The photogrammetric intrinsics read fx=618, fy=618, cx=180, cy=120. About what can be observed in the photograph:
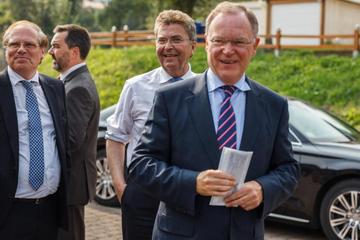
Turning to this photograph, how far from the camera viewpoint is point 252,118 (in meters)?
2.76

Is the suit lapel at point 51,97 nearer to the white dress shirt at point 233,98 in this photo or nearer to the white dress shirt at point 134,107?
the white dress shirt at point 134,107

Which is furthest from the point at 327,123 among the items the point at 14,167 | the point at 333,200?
the point at 14,167

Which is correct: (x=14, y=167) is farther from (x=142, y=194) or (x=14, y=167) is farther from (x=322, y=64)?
(x=322, y=64)

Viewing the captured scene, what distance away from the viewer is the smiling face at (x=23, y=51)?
3.85 metres

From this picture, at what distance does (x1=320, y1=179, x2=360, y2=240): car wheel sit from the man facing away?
2.94m

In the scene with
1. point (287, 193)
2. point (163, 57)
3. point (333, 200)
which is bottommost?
point (333, 200)

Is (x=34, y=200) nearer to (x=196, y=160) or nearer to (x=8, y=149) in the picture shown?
(x=8, y=149)

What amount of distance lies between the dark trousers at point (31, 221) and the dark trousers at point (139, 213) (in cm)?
54

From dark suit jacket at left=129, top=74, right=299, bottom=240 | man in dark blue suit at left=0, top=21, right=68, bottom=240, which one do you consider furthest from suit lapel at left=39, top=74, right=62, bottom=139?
dark suit jacket at left=129, top=74, right=299, bottom=240

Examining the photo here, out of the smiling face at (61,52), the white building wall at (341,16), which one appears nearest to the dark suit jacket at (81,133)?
the smiling face at (61,52)

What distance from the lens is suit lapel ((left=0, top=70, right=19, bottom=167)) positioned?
363 cm

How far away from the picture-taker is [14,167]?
3623 millimetres

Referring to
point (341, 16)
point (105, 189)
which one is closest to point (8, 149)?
point (105, 189)

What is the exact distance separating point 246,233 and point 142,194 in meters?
1.06
